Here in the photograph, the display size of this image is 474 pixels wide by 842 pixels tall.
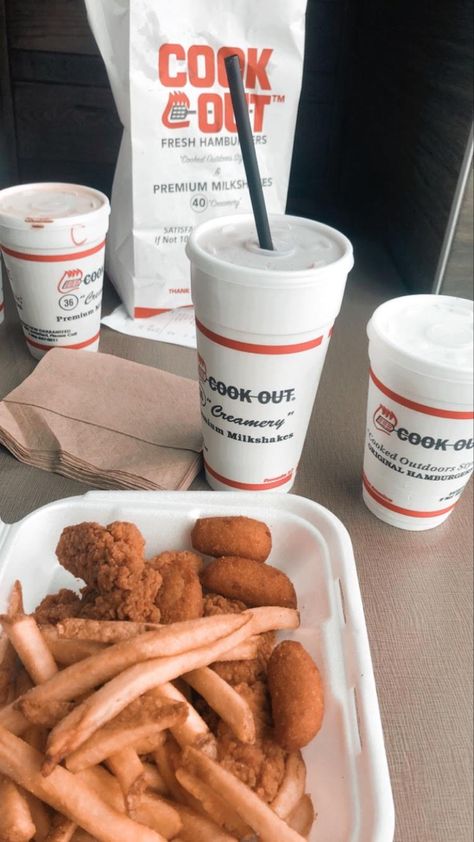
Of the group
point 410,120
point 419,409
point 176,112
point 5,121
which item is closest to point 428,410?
point 419,409

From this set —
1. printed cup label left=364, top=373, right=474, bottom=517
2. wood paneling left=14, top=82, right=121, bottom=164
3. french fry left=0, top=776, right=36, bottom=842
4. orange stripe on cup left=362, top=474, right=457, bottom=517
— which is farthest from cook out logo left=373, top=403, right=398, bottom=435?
wood paneling left=14, top=82, right=121, bottom=164

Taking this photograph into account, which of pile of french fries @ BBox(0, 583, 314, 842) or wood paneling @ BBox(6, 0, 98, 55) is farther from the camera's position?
wood paneling @ BBox(6, 0, 98, 55)

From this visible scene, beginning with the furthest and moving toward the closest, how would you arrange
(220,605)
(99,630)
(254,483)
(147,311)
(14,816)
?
(147,311) → (254,483) → (220,605) → (99,630) → (14,816)

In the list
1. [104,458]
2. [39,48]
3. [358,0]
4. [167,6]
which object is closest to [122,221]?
[167,6]

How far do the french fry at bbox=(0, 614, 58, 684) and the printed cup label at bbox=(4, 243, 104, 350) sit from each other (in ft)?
2.20

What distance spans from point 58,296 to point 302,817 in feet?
2.87

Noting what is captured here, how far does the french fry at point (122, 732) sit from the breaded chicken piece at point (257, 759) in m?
0.07

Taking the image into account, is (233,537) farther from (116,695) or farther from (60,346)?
(60,346)

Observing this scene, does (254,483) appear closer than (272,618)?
No

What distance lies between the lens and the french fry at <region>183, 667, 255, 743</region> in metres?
0.52

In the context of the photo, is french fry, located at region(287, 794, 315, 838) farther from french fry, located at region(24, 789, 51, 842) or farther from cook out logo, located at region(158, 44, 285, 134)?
cook out logo, located at region(158, 44, 285, 134)

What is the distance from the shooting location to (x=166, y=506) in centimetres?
76

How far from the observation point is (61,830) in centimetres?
47

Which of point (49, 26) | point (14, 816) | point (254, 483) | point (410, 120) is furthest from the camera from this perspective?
point (49, 26)
